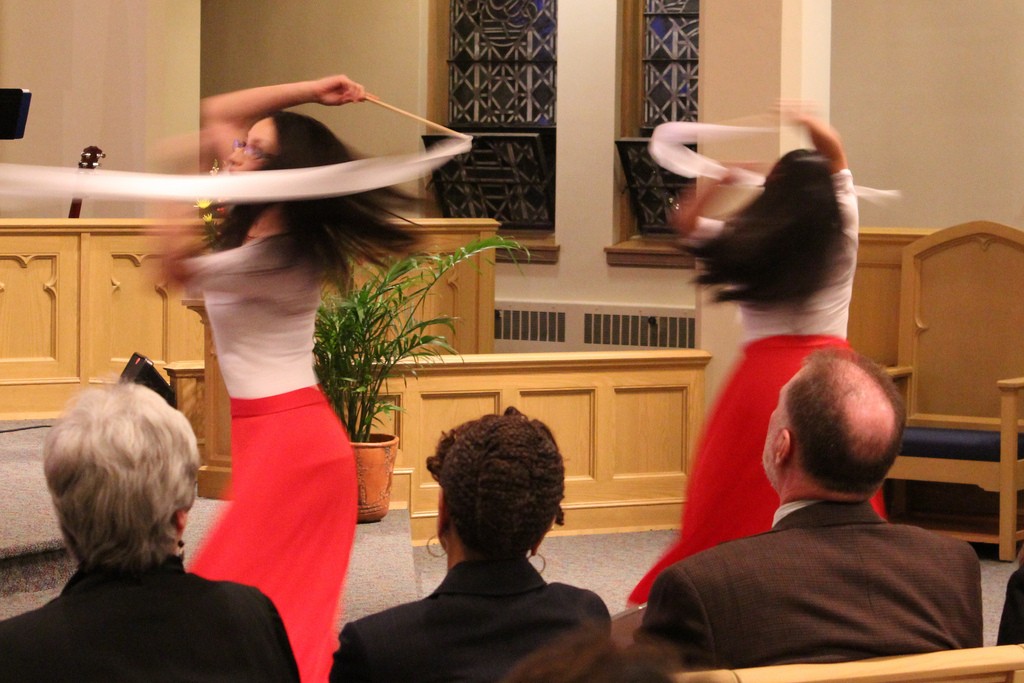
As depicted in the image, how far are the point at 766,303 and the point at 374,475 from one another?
8.46 feet

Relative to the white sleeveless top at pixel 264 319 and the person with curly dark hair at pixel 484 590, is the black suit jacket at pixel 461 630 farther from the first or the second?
the white sleeveless top at pixel 264 319

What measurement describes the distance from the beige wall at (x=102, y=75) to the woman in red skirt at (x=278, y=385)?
6.46m

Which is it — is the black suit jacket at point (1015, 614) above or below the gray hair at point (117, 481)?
below

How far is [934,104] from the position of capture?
26.5 ft

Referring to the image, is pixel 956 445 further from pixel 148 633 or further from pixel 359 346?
pixel 148 633

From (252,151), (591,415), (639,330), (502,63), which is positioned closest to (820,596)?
(252,151)

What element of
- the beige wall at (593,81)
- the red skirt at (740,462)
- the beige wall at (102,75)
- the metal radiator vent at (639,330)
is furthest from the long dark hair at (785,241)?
the beige wall at (102,75)

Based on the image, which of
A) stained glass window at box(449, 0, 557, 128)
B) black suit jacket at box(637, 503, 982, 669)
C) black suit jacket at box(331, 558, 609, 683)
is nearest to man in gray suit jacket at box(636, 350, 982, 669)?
black suit jacket at box(637, 503, 982, 669)

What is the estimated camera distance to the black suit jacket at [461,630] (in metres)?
1.78

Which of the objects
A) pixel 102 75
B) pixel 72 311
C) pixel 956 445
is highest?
pixel 102 75

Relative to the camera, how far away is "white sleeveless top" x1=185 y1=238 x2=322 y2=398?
2.68m

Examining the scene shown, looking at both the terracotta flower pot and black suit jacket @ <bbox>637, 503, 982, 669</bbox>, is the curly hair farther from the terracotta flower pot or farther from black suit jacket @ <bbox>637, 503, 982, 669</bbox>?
the terracotta flower pot

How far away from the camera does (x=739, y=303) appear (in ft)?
10.6

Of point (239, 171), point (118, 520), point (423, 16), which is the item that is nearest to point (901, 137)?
point (423, 16)
